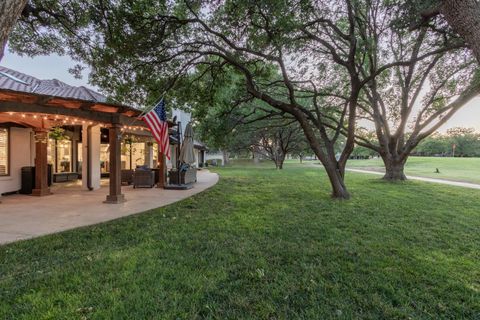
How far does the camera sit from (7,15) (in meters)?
1.77

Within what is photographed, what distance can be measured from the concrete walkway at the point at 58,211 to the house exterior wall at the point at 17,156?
22.8 inches

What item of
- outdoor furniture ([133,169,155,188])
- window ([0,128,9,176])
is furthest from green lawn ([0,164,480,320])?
window ([0,128,9,176])

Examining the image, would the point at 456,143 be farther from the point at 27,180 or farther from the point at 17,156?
the point at 17,156

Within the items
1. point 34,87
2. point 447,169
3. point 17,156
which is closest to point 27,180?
point 17,156

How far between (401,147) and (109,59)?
15.4 meters

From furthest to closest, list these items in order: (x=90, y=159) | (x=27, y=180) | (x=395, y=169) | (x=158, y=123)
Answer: (x=395, y=169) < (x=90, y=159) < (x=27, y=180) < (x=158, y=123)

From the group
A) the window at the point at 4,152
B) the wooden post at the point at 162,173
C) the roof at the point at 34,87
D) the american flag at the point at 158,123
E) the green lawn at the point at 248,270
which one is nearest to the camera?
the green lawn at the point at 248,270

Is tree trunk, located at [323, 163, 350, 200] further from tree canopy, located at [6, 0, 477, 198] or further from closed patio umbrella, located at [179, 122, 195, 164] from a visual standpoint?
closed patio umbrella, located at [179, 122, 195, 164]

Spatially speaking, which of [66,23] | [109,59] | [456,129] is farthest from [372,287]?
[456,129]

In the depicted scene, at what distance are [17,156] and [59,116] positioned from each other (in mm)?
4501

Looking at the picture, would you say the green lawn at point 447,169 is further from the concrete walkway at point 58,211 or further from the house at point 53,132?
the house at point 53,132

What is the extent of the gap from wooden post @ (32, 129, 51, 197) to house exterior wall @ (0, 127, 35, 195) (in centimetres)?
101

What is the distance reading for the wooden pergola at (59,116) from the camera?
5906 mm

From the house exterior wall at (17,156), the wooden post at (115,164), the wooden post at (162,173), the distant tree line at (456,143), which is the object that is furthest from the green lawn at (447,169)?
the distant tree line at (456,143)
